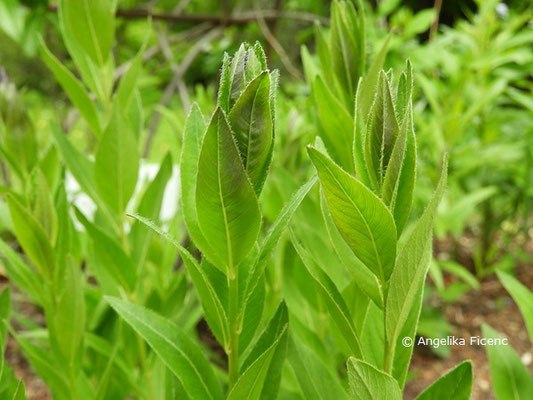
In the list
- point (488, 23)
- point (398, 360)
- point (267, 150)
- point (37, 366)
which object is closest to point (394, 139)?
point (267, 150)

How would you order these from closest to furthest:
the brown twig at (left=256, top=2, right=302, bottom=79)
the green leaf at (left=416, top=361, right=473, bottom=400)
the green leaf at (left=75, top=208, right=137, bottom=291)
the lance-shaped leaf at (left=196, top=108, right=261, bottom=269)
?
the lance-shaped leaf at (left=196, top=108, right=261, bottom=269) < the green leaf at (left=416, top=361, right=473, bottom=400) < the green leaf at (left=75, top=208, right=137, bottom=291) < the brown twig at (left=256, top=2, right=302, bottom=79)

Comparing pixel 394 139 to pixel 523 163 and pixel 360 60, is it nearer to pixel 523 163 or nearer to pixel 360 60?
pixel 360 60

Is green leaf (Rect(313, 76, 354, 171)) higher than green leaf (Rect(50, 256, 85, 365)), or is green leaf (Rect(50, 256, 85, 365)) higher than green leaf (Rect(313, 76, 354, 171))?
green leaf (Rect(313, 76, 354, 171))

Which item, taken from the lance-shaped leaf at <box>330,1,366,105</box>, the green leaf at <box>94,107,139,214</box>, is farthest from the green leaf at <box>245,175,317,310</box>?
the green leaf at <box>94,107,139,214</box>

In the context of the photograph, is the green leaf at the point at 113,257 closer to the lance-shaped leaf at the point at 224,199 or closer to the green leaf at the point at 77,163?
the green leaf at the point at 77,163

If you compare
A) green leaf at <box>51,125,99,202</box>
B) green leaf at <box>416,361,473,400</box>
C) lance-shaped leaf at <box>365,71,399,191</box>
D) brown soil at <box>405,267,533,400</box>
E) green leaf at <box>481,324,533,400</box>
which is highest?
lance-shaped leaf at <box>365,71,399,191</box>

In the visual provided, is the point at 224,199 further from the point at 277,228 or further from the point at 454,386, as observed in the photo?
the point at 454,386

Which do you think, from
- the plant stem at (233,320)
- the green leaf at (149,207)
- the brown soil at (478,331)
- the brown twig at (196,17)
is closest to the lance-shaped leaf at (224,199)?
the plant stem at (233,320)

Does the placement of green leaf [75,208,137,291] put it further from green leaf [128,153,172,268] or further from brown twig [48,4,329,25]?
brown twig [48,4,329,25]
